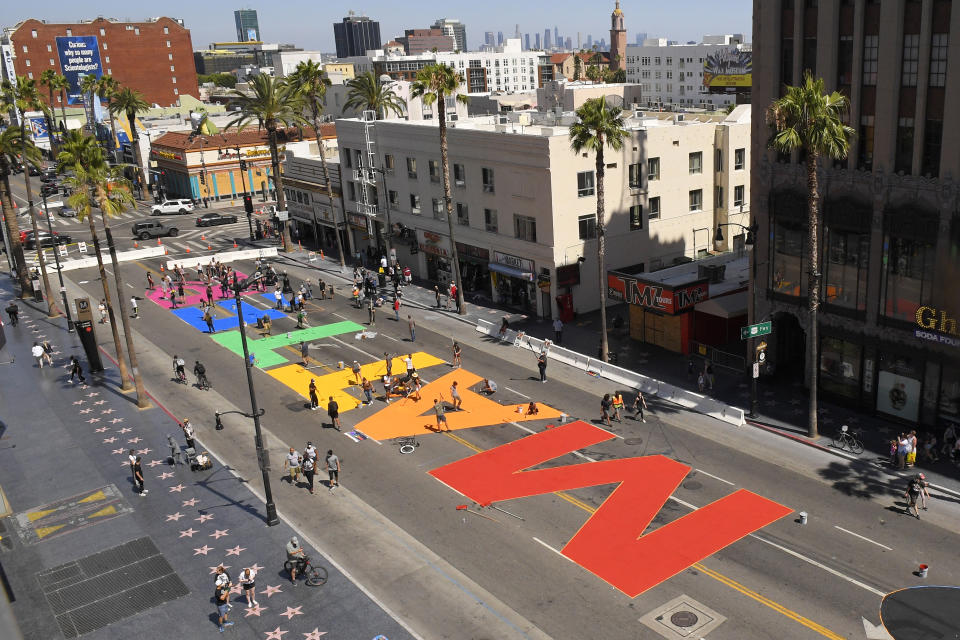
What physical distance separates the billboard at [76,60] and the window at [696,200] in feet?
A: 421

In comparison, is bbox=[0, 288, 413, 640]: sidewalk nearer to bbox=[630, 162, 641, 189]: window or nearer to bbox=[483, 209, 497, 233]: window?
bbox=[483, 209, 497, 233]: window

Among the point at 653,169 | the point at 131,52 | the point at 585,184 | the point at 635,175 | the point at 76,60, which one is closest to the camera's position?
the point at 585,184

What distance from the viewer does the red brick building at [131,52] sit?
17138 cm

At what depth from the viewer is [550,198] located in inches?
1971

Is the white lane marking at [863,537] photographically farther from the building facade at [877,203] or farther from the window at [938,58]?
the window at [938,58]

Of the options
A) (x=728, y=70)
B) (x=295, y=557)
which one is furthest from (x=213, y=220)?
(x=728, y=70)

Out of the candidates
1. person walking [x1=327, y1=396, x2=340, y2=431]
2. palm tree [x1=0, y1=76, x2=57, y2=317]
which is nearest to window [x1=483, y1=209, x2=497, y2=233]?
person walking [x1=327, y1=396, x2=340, y2=431]

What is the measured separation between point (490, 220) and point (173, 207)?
59303 mm

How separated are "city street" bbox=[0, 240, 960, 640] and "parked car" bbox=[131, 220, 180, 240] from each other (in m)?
42.7

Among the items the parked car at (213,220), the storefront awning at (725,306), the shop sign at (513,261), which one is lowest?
the parked car at (213,220)

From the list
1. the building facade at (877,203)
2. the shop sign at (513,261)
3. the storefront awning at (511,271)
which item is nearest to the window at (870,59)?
the building facade at (877,203)

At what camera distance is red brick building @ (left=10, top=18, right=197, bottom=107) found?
17138 cm

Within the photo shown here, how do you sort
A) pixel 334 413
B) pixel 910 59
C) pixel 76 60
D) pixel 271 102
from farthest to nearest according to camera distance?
1. pixel 76 60
2. pixel 271 102
3. pixel 334 413
4. pixel 910 59

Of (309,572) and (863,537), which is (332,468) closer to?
(309,572)
